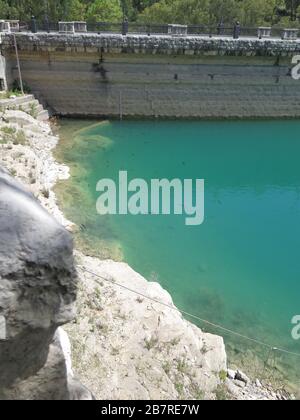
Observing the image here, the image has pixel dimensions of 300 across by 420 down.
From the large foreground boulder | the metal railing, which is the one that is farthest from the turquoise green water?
the large foreground boulder

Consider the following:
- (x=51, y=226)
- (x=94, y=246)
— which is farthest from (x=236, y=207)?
(x=51, y=226)

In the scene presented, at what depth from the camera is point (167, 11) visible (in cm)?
2831

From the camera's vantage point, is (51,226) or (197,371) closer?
(51,226)

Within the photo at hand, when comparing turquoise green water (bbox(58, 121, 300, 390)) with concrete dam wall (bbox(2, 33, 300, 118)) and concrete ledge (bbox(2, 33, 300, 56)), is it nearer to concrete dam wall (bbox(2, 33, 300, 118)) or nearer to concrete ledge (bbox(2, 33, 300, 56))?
concrete dam wall (bbox(2, 33, 300, 118))

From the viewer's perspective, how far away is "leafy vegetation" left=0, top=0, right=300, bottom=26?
87.8ft

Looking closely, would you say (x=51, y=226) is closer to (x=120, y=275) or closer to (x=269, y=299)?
(x=120, y=275)

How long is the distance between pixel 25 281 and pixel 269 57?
903 inches

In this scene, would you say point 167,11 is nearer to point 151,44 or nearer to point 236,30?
point 236,30

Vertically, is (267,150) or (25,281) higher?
(25,281)

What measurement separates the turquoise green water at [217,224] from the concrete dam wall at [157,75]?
2083mm

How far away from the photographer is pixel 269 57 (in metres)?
22.1

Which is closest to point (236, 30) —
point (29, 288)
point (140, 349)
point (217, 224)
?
point (217, 224)

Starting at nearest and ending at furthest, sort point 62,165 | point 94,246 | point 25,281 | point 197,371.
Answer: point 25,281
point 197,371
point 94,246
point 62,165

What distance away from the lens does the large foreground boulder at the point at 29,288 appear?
7.75 feet
